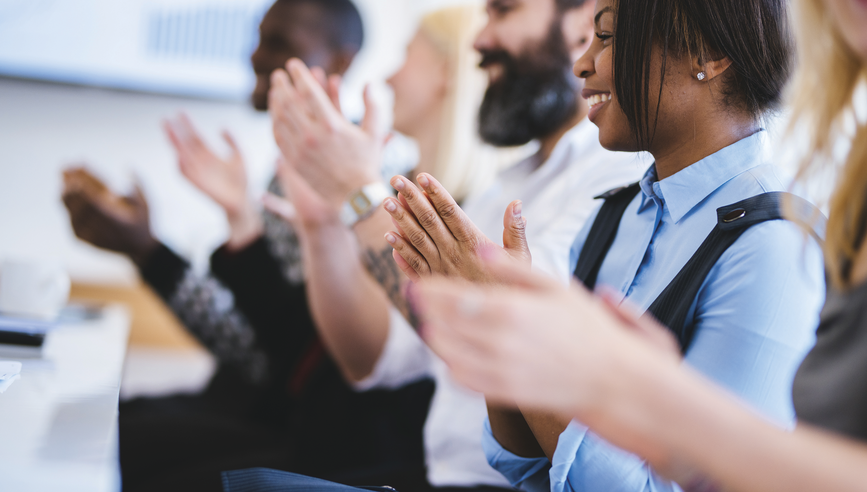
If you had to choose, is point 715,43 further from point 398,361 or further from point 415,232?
point 398,361

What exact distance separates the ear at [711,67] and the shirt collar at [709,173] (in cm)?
7

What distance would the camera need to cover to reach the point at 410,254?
64 cm

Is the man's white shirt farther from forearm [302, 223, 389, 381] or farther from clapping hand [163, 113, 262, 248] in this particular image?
clapping hand [163, 113, 262, 248]

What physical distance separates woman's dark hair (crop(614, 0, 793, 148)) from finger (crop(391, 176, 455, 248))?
0.22 meters

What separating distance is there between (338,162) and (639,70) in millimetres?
516

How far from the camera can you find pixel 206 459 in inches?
45.4

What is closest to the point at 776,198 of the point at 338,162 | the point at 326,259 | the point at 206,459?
the point at 338,162

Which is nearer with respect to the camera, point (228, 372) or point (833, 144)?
point (833, 144)

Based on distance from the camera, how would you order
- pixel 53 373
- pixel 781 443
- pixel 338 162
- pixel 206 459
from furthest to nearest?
pixel 206 459 → pixel 338 162 → pixel 53 373 → pixel 781 443

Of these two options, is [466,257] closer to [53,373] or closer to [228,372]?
[53,373]

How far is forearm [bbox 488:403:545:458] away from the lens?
0.67 meters

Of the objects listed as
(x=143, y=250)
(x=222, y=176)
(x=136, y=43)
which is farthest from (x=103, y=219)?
(x=136, y=43)

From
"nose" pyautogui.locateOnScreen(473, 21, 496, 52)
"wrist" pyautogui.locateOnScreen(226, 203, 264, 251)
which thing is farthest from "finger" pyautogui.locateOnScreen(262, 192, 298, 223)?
"nose" pyautogui.locateOnScreen(473, 21, 496, 52)

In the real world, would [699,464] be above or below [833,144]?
below
